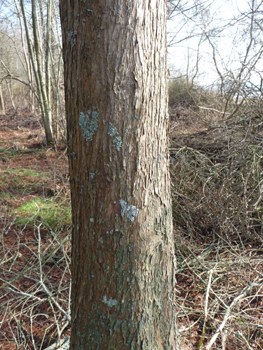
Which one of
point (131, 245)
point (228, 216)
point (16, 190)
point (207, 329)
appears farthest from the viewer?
point (16, 190)

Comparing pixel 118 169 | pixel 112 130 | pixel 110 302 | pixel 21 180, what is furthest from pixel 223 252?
pixel 21 180

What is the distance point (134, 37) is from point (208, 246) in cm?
268

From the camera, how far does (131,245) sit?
3.99ft

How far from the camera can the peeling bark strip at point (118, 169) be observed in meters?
1.10

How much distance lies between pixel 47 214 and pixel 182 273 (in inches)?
83.9

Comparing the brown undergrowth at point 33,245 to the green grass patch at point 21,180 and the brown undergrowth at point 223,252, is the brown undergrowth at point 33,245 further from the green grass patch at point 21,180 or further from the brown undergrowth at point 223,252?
the brown undergrowth at point 223,252

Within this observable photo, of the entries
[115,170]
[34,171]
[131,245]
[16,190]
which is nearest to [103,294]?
[131,245]

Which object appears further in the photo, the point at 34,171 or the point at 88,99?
the point at 34,171

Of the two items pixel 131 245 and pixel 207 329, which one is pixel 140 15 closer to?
pixel 131 245

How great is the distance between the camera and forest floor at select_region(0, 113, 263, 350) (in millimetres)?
2004

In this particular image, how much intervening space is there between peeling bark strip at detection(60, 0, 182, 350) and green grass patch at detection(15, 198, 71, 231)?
2298 millimetres

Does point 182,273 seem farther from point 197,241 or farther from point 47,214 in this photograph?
point 47,214

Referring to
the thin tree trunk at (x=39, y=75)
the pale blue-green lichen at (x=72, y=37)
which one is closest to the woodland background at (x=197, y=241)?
→ the pale blue-green lichen at (x=72, y=37)

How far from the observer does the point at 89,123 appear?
1153mm
